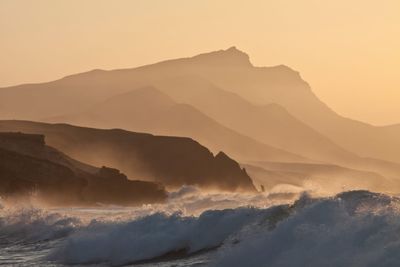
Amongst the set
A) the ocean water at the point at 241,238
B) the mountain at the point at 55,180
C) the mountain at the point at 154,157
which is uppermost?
the mountain at the point at 154,157

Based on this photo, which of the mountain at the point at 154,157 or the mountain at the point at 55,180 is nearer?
the mountain at the point at 55,180

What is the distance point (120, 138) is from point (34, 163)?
1625 inches

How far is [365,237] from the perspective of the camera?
21.2 metres

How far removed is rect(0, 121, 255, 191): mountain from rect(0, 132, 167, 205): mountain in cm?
2135

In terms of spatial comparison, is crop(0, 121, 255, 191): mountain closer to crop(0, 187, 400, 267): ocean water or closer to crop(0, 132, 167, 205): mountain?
crop(0, 132, 167, 205): mountain

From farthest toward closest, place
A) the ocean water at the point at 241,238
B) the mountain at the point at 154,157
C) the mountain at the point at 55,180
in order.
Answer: the mountain at the point at 154,157, the mountain at the point at 55,180, the ocean water at the point at 241,238

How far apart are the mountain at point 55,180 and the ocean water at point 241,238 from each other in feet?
128

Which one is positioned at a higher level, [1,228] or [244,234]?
[1,228]

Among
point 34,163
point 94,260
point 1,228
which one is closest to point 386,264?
point 94,260

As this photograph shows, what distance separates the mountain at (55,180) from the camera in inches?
2950

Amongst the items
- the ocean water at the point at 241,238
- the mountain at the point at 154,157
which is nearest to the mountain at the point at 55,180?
the mountain at the point at 154,157

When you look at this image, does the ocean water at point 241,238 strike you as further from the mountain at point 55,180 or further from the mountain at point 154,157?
the mountain at point 154,157

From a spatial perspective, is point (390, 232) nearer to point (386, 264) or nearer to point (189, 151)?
point (386, 264)

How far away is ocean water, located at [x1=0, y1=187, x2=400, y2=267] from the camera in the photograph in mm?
21141
